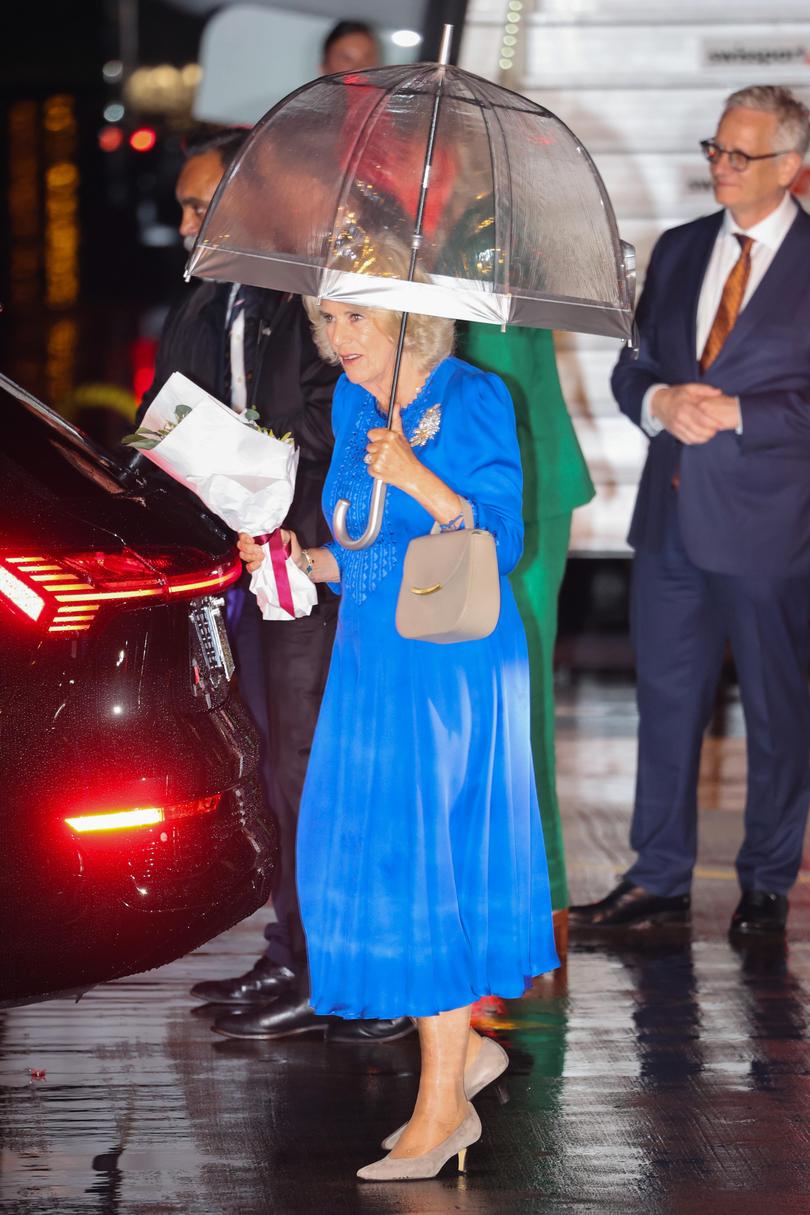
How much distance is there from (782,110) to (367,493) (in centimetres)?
227

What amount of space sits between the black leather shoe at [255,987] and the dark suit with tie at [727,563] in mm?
1323

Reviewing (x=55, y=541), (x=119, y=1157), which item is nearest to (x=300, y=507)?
(x=55, y=541)

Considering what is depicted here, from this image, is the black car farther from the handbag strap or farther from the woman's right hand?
the handbag strap

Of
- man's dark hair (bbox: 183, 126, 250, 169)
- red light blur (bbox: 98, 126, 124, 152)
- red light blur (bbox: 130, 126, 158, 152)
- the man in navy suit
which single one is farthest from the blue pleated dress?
red light blur (bbox: 98, 126, 124, 152)

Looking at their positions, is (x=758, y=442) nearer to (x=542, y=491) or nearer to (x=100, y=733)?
(x=542, y=491)

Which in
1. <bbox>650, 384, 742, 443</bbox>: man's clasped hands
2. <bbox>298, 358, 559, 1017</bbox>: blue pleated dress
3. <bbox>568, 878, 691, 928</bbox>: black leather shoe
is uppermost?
<bbox>650, 384, 742, 443</bbox>: man's clasped hands

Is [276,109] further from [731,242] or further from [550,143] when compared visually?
[731,242]

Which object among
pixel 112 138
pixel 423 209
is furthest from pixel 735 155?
pixel 112 138

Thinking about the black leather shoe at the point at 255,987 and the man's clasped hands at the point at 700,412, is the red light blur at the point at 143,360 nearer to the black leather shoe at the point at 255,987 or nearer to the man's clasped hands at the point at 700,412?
the man's clasped hands at the point at 700,412

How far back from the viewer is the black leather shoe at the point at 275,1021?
4.26 m

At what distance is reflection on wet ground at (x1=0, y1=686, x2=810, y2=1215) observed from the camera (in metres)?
3.40

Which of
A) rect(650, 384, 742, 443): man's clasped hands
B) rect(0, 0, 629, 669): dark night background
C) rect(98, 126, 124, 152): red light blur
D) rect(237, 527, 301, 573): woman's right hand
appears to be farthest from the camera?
rect(98, 126, 124, 152): red light blur

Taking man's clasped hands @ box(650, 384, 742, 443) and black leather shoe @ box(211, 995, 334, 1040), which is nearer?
black leather shoe @ box(211, 995, 334, 1040)

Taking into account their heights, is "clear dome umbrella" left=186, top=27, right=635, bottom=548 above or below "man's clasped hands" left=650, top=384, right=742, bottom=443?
above
